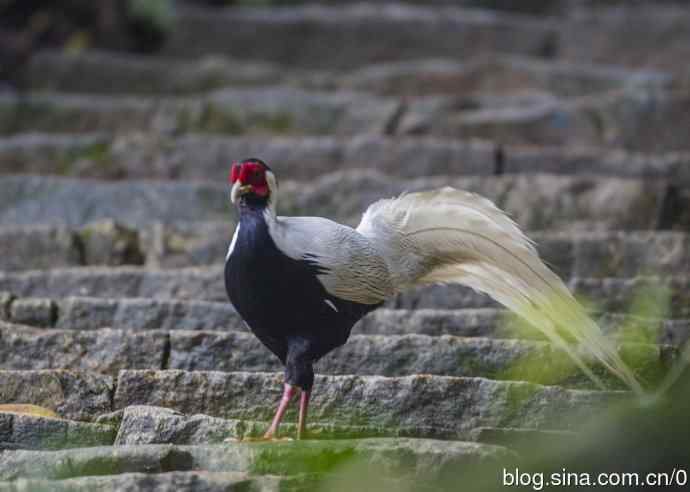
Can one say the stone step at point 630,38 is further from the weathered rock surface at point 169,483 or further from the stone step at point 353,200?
the weathered rock surface at point 169,483

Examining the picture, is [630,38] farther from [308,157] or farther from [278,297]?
[278,297]

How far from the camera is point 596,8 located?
460 inches

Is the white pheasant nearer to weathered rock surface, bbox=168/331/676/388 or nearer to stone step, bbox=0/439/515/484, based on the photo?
weathered rock surface, bbox=168/331/676/388

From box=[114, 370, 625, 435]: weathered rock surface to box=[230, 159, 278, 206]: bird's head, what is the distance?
1.90ft

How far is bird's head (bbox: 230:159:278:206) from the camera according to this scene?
3324mm

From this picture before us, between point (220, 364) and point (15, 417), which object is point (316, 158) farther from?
point (15, 417)

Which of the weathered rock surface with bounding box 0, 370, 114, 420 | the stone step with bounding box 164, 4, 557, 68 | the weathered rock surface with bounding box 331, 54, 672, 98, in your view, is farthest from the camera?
the stone step with bounding box 164, 4, 557, 68

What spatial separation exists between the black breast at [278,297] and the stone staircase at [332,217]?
22 centimetres

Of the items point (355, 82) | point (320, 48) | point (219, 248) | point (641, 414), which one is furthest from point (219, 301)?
point (320, 48)

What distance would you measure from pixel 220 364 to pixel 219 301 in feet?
3.59

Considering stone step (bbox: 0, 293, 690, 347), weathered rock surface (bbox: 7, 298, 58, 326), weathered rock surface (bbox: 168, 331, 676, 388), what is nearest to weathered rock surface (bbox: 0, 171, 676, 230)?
stone step (bbox: 0, 293, 690, 347)

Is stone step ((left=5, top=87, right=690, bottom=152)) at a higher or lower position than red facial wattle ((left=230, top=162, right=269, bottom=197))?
higher

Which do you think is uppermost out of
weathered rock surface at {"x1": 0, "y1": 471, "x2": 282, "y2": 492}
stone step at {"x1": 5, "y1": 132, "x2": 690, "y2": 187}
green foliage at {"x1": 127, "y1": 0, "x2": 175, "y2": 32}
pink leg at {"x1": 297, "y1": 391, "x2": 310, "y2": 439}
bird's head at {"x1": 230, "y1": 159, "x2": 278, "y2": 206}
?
green foliage at {"x1": 127, "y1": 0, "x2": 175, "y2": 32}

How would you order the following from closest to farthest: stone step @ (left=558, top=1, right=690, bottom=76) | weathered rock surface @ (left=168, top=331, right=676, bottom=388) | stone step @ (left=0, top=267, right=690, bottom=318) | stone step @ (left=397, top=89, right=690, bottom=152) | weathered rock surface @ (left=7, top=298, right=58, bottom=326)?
weathered rock surface @ (left=168, top=331, right=676, bottom=388), weathered rock surface @ (left=7, top=298, right=58, bottom=326), stone step @ (left=0, top=267, right=690, bottom=318), stone step @ (left=397, top=89, right=690, bottom=152), stone step @ (left=558, top=1, right=690, bottom=76)
